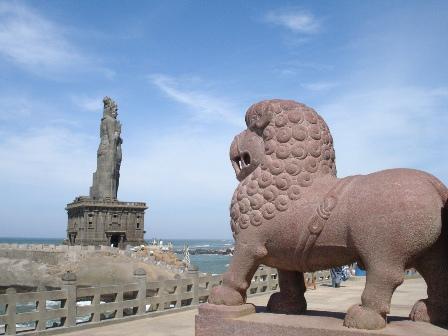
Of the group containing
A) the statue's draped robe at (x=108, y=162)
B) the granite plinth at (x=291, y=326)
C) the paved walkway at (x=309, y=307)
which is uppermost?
the statue's draped robe at (x=108, y=162)

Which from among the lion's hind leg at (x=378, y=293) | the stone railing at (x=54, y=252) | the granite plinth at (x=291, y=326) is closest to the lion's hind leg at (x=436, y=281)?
the granite plinth at (x=291, y=326)

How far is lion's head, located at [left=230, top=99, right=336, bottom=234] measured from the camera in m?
4.74

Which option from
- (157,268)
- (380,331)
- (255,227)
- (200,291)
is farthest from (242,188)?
(157,268)

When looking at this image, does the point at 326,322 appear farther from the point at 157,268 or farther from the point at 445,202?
the point at 157,268

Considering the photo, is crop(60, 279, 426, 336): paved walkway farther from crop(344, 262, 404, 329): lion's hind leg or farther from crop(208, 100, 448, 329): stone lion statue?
crop(344, 262, 404, 329): lion's hind leg

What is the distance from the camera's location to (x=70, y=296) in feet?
27.6

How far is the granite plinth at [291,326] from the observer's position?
4059 mm

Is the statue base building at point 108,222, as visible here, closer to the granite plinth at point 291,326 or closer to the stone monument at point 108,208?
the stone monument at point 108,208

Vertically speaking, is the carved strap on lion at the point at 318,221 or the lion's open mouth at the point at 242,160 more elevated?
the lion's open mouth at the point at 242,160

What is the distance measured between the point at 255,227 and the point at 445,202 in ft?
5.48

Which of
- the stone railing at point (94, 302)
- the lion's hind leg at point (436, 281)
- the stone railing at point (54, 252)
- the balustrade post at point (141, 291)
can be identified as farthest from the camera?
the stone railing at point (54, 252)

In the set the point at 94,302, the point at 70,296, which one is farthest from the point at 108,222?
the point at 70,296

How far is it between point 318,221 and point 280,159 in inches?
29.5

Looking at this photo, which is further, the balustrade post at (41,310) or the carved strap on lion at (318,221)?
the balustrade post at (41,310)
